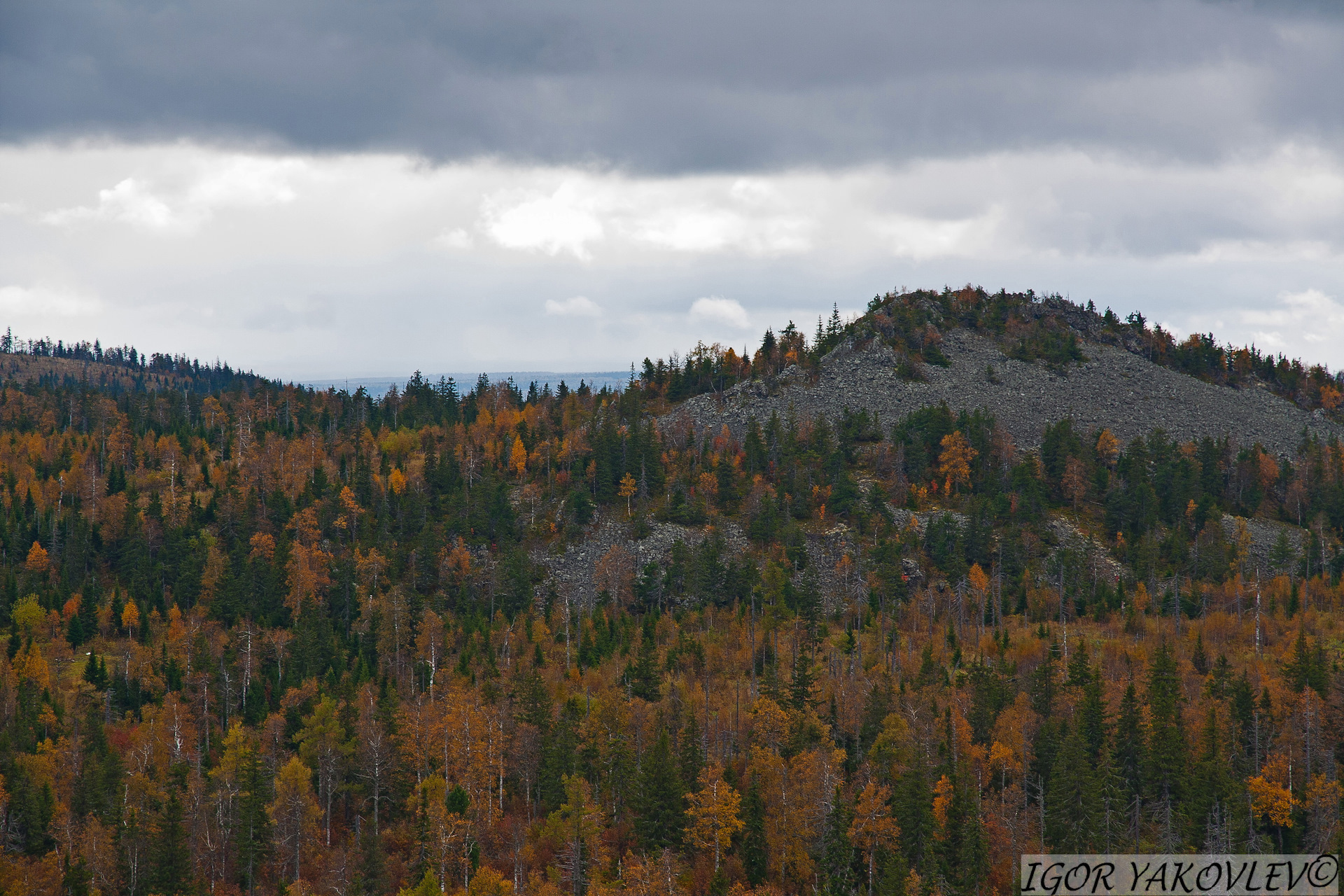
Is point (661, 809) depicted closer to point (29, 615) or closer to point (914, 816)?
point (914, 816)

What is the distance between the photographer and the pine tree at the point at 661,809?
105500 mm

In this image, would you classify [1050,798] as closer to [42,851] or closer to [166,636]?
[42,851]

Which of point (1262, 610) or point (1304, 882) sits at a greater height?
point (1262, 610)

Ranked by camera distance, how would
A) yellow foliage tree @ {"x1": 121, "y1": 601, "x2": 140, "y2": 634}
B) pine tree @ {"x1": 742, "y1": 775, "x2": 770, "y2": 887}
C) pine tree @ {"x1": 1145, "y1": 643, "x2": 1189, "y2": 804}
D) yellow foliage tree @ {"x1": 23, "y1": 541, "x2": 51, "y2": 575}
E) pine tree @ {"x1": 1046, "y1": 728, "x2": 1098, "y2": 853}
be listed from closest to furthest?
pine tree @ {"x1": 742, "y1": 775, "x2": 770, "y2": 887}, pine tree @ {"x1": 1046, "y1": 728, "x2": 1098, "y2": 853}, pine tree @ {"x1": 1145, "y1": 643, "x2": 1189, "y2": 804}, yellow foliage tree @ {"x1": 121, "y1": 601, "x2": 140, "y2": 634}, yellow foliage tree @ {"x1": 23, "y1": 541, "x2": 51, "y2": 575}

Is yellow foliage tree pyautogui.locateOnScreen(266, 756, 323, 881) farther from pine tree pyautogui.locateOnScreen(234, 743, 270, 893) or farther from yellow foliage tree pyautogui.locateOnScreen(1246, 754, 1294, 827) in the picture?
yellow foliage tree pyautogui.locateOnScreen(1246, 754, 1294, 827)

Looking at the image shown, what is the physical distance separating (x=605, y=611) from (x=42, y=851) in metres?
97.1

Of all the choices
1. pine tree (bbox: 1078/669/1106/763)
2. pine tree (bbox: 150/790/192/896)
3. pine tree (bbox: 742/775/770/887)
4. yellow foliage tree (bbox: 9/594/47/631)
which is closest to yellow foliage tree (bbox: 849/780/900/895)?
pine tree (bbox: 742/775/770/887)

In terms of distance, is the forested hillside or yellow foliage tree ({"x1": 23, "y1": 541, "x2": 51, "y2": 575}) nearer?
the forested hillside

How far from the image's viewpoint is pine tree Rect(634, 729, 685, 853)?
106m

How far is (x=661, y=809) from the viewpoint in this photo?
106 metres

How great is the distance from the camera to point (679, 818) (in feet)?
348

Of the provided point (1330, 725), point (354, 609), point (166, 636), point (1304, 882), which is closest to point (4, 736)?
point (166, 636)

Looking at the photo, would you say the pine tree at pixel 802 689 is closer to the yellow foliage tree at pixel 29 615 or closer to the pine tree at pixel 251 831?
the pine tree at pixel 251 831

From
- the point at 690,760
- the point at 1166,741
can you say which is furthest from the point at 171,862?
the point at 1166,741
